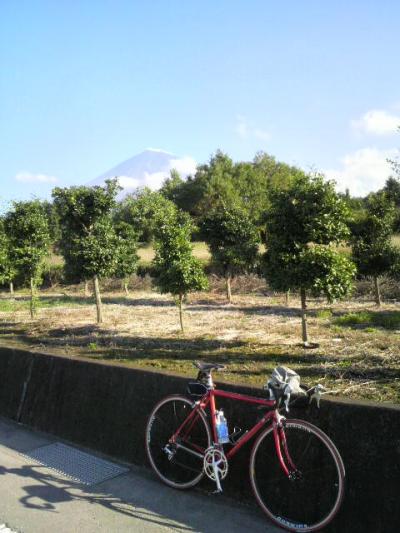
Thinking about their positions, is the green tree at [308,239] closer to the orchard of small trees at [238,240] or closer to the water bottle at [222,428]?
the orchard of small trees at [238,240]

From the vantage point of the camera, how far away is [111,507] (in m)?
4.49

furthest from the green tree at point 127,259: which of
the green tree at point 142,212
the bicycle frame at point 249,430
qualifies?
the green tree at point 142,212

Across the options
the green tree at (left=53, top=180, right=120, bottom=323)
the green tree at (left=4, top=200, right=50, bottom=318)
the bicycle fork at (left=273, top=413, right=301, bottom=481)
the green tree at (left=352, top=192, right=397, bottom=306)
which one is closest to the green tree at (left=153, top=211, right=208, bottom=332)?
the green tree at (left=53, top=180, right=120, bottom=323)

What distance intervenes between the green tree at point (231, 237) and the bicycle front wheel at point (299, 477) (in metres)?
21.5

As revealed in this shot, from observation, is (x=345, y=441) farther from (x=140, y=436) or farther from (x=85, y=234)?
(x=85, y=234)

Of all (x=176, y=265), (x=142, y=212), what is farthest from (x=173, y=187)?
(x=176, y=265)

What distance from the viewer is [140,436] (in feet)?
17.6

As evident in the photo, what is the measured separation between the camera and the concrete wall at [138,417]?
353 centimetres

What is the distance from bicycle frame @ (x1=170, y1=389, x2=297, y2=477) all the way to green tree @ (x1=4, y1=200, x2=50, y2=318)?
18.3 metres

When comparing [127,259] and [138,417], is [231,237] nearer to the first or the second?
[127,259]

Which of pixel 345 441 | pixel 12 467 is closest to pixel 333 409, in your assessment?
pixel 345 441

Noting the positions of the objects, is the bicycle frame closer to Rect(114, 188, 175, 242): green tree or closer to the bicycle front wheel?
the bicycle front wheel

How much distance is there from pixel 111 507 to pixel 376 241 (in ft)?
58.1

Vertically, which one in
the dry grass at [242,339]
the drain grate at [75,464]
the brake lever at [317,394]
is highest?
the brake lever at [317,394]
